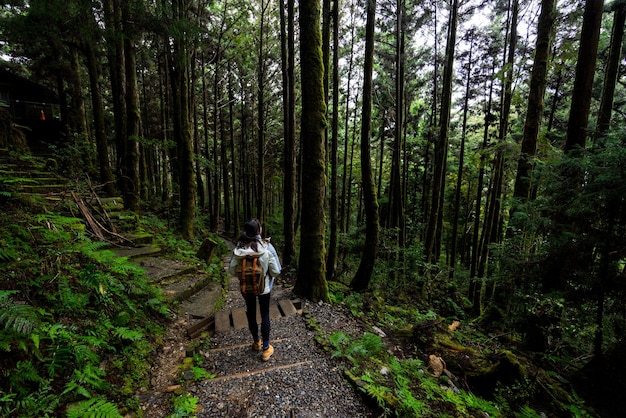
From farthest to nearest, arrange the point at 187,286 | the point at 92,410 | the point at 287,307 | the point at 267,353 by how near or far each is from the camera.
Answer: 1. the point at 187,286
2. the point at 287,307
3. the point at 267,353
4. the point at 92,410

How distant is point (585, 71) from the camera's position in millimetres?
5461

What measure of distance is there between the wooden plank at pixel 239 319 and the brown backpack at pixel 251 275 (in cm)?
149

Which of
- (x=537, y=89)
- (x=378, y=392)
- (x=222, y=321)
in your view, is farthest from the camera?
(x=537, y=89)

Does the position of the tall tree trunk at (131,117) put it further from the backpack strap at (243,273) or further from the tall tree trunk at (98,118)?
the backpack strap at (243,273)

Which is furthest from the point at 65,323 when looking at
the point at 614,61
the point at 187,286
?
the point at 614,61

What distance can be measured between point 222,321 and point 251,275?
1.91m

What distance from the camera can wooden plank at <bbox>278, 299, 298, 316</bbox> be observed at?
510 centimetres

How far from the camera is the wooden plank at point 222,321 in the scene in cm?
465

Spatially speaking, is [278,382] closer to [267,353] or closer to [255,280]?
[267,353]

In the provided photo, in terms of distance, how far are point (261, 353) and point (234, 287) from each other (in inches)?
158

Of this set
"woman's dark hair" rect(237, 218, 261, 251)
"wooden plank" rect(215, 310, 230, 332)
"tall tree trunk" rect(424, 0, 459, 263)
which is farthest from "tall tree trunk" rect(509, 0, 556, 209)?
"wooden plank" rect(215, 310, 230, 332)

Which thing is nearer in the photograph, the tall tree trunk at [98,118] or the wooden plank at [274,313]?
the wooden plank at [274,313]

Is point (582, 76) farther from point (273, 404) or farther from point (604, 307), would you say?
point (273, 404)

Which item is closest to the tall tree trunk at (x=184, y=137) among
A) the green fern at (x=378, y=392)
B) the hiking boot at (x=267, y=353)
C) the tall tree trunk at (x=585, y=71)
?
the hiking boot at (x=267, y=353)
